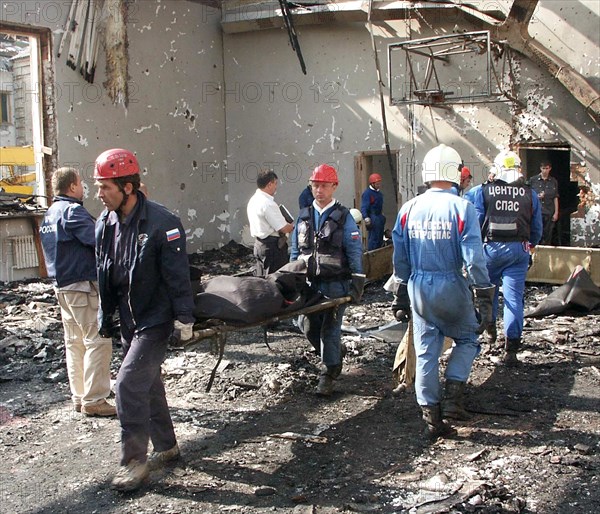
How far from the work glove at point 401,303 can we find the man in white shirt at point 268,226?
2373 millimetres

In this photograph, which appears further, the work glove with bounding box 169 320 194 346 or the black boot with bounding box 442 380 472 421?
the black boot with bounding box 442 380 472 421

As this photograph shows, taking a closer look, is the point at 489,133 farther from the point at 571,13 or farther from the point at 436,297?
the point at 436,297

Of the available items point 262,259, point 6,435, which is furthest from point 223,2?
point 6,435

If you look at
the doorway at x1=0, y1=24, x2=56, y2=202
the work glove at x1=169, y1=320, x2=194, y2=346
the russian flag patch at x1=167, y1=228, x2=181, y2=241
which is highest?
the doorway at x1=0, y1=24, x2=56, y2=202

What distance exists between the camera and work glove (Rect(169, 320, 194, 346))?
4062mm

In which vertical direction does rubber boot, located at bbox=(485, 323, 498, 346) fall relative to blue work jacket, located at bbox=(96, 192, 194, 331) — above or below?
below

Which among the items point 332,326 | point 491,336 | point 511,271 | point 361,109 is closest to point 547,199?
point 361,109

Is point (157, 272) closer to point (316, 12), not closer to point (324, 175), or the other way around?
point (324, 175)

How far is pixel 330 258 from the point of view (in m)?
5.58

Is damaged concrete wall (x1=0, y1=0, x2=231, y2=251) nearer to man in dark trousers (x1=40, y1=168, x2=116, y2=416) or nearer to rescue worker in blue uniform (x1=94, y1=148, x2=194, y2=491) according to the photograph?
man in dark trousers (x1=40, y1=168, x2=116, y2=416)

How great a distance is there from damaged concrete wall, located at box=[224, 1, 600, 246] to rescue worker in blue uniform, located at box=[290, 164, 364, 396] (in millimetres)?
8310

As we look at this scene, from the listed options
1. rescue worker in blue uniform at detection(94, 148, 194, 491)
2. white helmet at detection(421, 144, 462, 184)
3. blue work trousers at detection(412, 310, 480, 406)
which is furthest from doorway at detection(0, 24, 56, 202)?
blue work trousers at detection(412, 310, 480, 406)

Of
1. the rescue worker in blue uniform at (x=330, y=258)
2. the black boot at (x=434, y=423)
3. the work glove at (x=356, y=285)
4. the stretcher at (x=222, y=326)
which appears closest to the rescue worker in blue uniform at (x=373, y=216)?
the rescue worker in blue uniform at (x=330, y=258)

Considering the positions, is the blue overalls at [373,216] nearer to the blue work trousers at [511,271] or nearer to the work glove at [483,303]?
the blue work trousers at [511,271]
